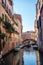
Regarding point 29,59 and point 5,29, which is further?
point 5,29

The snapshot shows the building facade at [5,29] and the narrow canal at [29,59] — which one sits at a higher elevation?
the building facade at [5,29]

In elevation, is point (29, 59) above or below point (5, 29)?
below

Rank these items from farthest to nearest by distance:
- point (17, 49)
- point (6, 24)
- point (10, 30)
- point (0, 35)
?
1. point (17, 49)
2. point (10, 30)
3. point (6, 24)
4. point (0, 35)

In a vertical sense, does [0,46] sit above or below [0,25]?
below

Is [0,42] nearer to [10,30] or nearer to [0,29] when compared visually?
[0,29]

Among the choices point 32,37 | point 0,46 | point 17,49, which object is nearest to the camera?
point 0,46

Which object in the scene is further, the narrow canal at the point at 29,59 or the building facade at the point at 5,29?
the building facade at the point at 5,29

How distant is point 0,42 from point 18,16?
5709 cm

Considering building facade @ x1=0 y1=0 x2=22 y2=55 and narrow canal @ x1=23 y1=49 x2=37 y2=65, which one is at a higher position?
building facade @ x1=0 y1=0 x2=22 y2=55

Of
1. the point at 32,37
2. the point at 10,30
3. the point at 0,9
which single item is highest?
the point at 0,9

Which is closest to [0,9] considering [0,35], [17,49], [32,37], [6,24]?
[6,24]

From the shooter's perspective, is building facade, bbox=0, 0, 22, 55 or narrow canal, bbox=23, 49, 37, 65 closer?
narrow canal, bbox=23, 49, 37, 65

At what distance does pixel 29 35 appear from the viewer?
3349 inches

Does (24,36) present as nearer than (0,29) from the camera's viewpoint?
No
